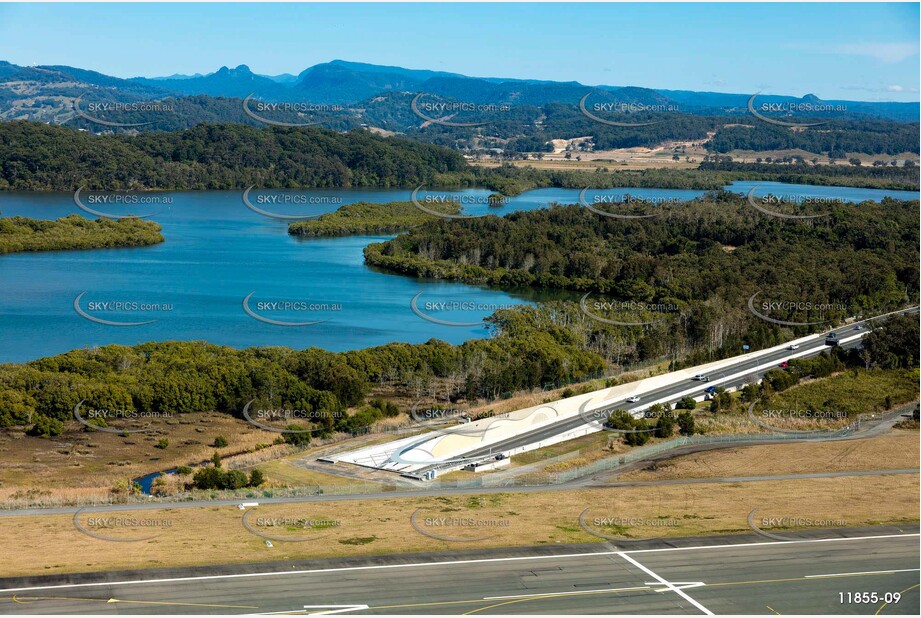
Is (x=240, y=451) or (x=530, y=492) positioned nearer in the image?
(x=530, y=492)

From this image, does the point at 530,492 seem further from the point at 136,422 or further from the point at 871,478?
the point at 136,422

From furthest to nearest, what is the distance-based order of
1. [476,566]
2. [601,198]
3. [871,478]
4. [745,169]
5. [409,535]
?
[745,169], [601,198], [871,478], [409,535], [476,566]

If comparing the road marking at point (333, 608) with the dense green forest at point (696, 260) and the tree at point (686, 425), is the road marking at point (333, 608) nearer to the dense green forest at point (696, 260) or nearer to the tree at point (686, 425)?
the tree at point (686, 425)

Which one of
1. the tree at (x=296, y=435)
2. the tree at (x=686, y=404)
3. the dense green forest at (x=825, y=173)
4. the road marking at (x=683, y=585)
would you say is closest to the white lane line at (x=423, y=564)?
the road marking at (x=683, y=585)

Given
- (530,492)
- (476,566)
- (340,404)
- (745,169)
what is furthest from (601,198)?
(476,566)

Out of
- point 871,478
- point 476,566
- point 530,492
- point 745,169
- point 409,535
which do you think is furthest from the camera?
point 745,169

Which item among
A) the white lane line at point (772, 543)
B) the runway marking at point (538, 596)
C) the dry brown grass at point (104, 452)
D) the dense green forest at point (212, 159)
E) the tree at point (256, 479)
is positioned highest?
the dense green forest at point (212, 159)

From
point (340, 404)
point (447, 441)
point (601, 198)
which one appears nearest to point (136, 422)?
point (340, 404)
